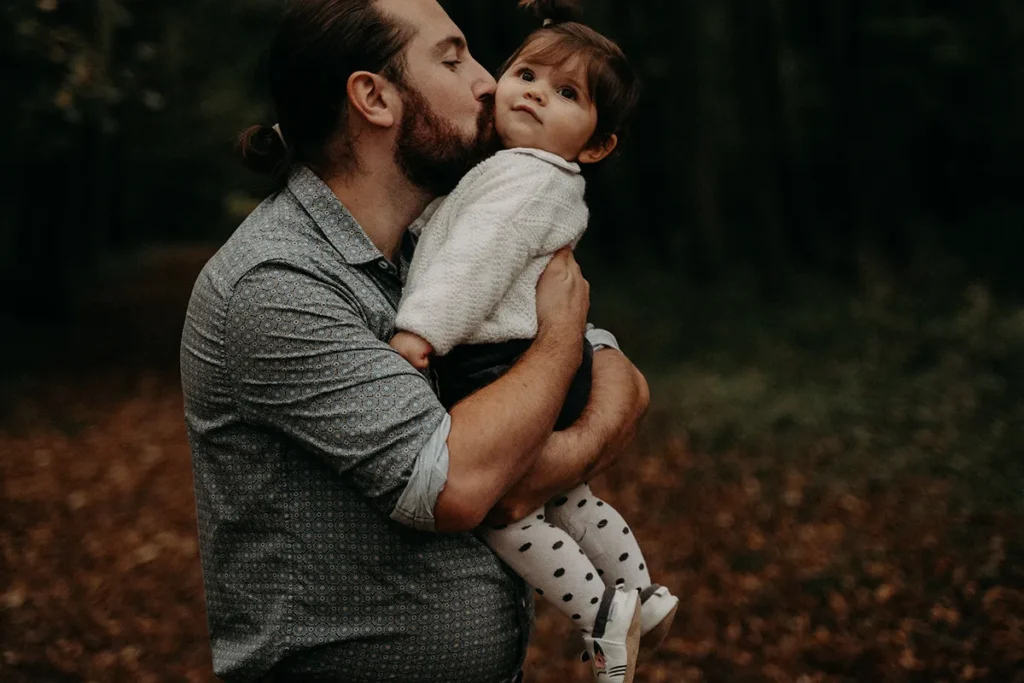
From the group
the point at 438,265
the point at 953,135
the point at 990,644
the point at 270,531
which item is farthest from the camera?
the point at 953,135

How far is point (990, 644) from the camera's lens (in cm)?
600

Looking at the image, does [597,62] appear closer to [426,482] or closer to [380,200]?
[380,200]

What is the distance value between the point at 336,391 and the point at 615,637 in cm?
104

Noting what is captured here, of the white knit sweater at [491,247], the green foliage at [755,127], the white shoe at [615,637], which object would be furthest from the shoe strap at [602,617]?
the green foliage at [755,127]

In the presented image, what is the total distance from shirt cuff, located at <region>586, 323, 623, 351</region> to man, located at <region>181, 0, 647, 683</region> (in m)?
0.38

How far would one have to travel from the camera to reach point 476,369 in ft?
8.95

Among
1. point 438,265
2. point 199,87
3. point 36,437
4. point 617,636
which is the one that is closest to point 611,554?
point 617,636

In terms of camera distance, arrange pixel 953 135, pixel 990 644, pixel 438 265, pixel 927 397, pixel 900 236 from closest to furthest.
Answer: pixel 438 265, pixel 990 644, pixel 927 397, pixel 900 236, pixel 953 135

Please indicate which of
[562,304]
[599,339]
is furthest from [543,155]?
[599,339]

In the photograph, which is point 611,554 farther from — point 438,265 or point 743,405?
point 743,405

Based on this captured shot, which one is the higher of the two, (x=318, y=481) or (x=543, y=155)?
(x=543, y=155)

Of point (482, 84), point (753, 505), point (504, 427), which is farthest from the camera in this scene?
point (753, 505)

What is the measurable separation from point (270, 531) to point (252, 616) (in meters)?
0.20

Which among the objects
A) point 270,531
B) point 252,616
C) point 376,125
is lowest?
point 252,616
